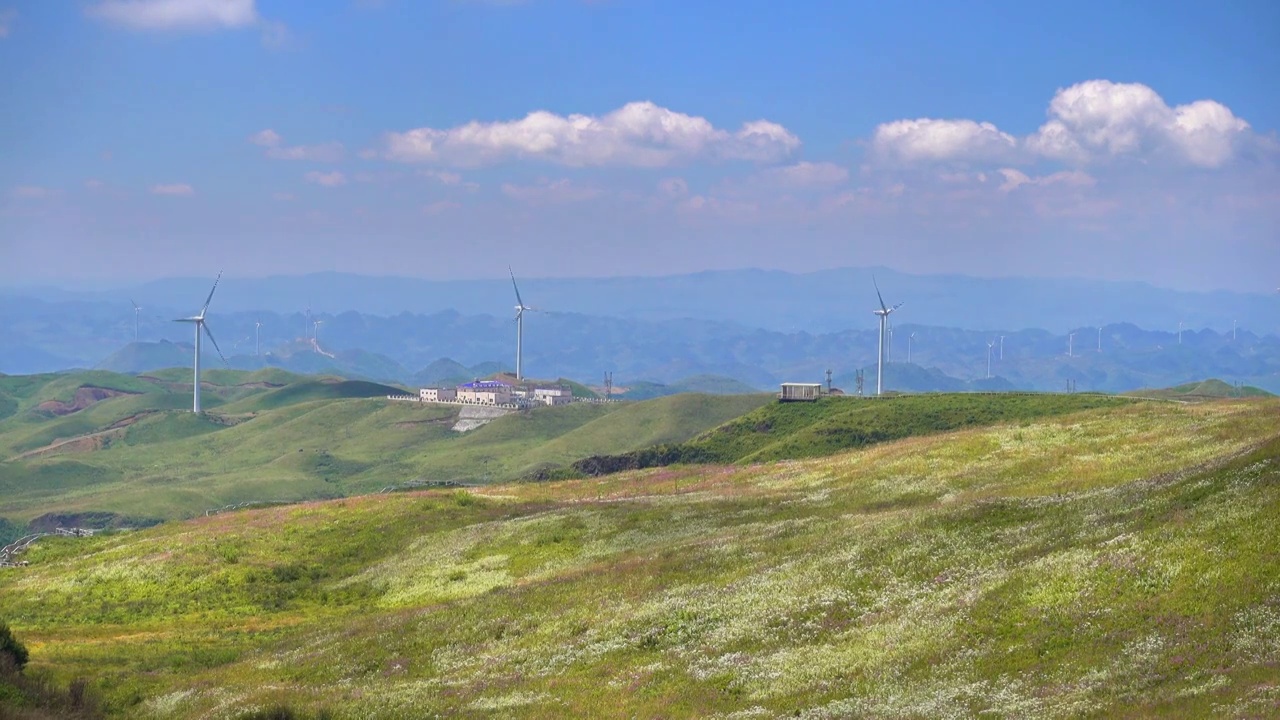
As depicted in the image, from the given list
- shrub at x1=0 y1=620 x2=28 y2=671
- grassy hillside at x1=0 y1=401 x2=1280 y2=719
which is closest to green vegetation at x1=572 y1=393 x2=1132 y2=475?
grassy hillside at x1=0 y1=401 x2=1280 y2=719

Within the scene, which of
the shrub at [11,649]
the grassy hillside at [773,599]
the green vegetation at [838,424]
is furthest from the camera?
the green vegetation at [838,424]

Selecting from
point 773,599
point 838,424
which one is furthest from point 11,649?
point 838,424

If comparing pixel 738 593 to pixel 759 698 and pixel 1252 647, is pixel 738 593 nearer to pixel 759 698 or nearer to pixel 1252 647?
pixel 759 698

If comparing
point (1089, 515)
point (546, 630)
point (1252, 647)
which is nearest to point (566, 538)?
point (546, 630)

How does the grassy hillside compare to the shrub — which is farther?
the shrub

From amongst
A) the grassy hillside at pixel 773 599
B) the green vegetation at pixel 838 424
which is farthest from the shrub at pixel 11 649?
the green vegetation at pixel 838 424

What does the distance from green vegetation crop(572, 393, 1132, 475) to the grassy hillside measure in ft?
202

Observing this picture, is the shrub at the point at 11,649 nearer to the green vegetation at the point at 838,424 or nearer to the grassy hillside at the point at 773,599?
the grassy hillside at the point at 773,599

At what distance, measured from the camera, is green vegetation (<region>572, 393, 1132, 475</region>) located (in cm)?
14838

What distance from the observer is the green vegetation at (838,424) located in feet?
487

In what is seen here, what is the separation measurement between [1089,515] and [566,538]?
3277 cm

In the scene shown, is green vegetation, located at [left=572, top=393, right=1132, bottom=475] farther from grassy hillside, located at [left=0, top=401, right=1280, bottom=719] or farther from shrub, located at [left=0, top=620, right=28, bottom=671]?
shrub, located at [left=0, top=620, right=28, bottom=671]

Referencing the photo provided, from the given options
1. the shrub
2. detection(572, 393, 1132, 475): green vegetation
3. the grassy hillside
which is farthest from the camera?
detection(572, 393, 1132, 475): green vegetation

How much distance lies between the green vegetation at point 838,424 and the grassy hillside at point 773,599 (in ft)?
202
